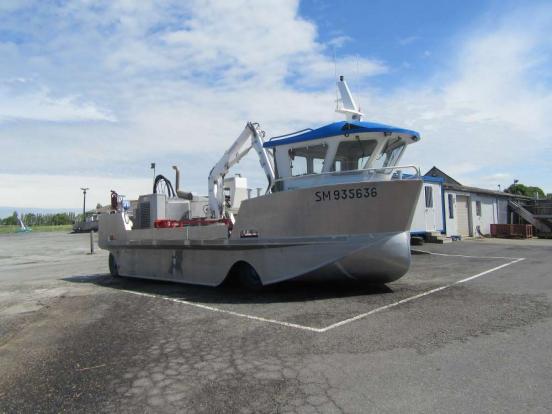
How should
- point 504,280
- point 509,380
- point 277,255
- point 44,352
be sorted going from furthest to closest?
point 504,280 < point 277,255 < point 44,352 < point 509,380

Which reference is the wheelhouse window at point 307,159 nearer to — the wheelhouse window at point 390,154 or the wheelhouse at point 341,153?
the wheelhouse at point 341,153

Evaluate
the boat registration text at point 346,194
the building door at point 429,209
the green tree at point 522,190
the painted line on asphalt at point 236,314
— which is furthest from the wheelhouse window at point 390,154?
the green tree at point 522,190

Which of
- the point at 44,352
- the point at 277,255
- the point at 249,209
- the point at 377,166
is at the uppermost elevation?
the point at 377,166

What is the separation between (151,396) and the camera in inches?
148

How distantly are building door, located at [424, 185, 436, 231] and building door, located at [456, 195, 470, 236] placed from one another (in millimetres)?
5494

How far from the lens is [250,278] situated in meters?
8.63

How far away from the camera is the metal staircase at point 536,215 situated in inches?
1126

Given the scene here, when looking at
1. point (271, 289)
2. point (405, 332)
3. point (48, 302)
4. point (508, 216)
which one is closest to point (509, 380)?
point (405, 332)

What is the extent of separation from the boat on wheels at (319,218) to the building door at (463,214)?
1766 centimetres

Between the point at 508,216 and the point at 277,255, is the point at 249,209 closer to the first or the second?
the point at 277,255

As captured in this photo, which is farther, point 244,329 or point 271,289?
point 271,289

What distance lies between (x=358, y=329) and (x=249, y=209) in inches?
141

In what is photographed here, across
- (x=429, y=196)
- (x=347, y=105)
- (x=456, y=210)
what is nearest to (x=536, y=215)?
(x=456, y=210)

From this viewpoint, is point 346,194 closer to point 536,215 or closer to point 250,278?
point 250,278
